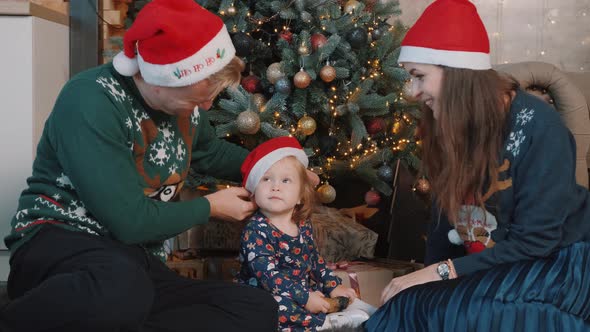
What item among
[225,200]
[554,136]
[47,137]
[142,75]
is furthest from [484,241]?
[47,137]

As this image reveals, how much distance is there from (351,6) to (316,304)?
1245mm

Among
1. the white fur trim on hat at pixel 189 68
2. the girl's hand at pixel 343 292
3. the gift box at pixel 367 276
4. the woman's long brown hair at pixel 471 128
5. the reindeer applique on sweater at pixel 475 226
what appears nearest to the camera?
the white fur trim on hat at pixel 189 68

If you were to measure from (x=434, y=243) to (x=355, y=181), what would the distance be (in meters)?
1.14

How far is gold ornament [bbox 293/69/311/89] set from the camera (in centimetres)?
266

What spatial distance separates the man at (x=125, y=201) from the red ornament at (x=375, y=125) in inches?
44.4

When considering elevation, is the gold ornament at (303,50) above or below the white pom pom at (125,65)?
below

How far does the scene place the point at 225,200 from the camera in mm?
1951

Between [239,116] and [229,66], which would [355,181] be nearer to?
[239,116]

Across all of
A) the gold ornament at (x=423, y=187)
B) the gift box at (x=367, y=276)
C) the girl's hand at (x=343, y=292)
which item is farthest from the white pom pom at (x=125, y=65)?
the gold ornament at (x=423, y=187)

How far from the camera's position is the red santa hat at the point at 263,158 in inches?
84.5

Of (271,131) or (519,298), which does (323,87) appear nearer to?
(271,131)

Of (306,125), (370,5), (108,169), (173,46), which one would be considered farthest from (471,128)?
(370,5)

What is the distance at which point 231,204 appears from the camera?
1.97 meters

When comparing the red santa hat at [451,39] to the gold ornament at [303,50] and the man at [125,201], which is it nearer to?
the man at [125,201]
